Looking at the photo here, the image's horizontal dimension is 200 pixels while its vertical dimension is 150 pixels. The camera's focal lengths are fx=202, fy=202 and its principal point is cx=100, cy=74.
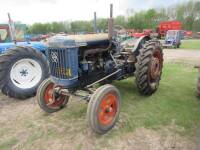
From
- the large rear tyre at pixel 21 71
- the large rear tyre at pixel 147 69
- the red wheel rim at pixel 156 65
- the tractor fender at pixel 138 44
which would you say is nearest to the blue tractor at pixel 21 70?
the large rear tyre at pixel 21 71

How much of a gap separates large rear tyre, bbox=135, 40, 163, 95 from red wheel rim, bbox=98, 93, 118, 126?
93 centimetres

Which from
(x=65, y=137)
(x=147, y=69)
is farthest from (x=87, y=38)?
(x=65, y=137)

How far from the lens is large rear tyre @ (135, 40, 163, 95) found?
3.74 meters

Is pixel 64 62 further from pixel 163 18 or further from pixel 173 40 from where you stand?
pixel 163 18

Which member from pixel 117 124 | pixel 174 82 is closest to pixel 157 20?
pixel 174 82

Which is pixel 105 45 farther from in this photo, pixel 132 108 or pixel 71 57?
pixel 132 108

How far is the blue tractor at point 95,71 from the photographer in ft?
9.42

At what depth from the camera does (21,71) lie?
14.5 ft

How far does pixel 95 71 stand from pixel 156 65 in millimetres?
1403

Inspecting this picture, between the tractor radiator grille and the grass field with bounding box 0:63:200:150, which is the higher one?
the tractor radiator grille

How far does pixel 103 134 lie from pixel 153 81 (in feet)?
6.08

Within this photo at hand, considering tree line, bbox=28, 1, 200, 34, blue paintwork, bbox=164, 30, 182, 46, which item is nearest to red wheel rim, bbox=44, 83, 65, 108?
blue paintwork, bbox=164, 30, 182, 46

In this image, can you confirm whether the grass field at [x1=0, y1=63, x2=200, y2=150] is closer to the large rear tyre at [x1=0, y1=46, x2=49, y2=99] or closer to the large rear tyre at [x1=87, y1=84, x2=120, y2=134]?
the large rear tyre at [x1=87, y1=84, x2=120, y2=134]

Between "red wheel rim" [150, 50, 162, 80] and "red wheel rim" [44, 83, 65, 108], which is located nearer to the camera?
"red wheel rim" [44, 83, 65, 108]
